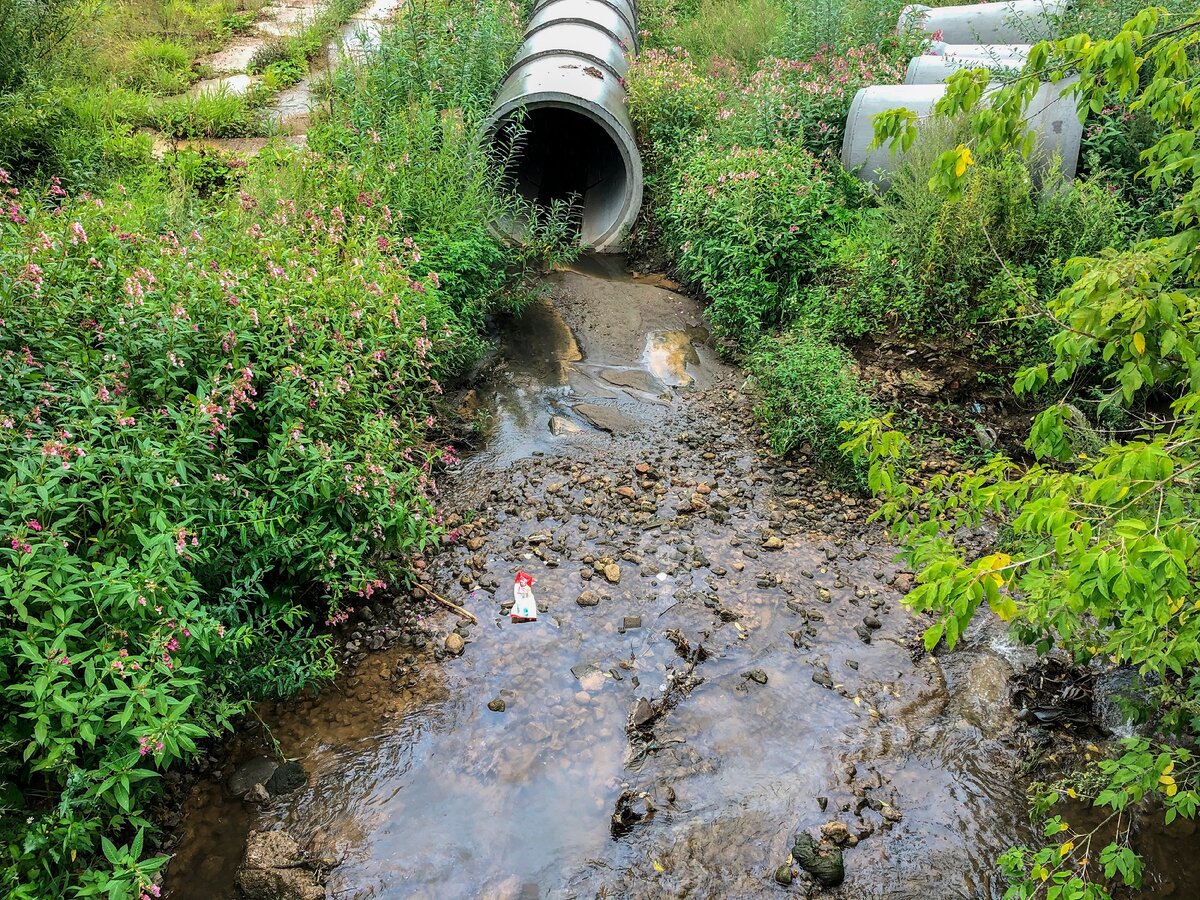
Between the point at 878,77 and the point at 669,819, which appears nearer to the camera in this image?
the point at 669,819

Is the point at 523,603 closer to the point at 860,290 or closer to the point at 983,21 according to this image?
the point at 860,290

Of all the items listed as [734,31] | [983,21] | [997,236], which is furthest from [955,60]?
[734,31]

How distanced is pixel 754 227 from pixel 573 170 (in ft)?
12.5

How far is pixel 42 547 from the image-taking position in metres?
2.60

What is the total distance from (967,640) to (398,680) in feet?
9.05

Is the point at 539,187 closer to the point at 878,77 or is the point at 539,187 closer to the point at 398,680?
the point at 878,77

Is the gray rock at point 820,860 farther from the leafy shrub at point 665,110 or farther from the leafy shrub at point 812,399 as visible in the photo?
the leafy shrub at point 665,110

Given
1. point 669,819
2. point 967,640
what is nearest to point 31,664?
point 669,819

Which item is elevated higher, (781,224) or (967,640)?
(781,224)

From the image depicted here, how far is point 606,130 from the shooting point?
7.67 meters

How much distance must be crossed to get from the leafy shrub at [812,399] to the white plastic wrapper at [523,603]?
6.85ft

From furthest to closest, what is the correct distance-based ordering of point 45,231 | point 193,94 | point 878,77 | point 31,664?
point 193,94, point 878,77, point 45,231, point 31,664

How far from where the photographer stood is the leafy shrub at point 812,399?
507 cm

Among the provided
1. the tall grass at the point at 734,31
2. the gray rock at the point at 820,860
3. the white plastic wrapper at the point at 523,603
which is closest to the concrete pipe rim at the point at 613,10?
the tall grass at the point at 734,31
